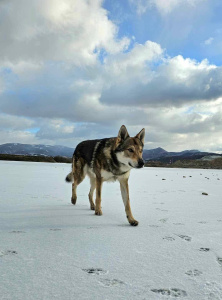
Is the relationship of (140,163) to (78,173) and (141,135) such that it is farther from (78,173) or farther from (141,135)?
(78,173)

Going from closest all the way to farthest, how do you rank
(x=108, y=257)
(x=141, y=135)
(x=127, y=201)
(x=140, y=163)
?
(x=108, y=257) → (x=127, y=201) → (x=140, y=163) → (x=141, y=135)

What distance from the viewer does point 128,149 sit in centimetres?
438

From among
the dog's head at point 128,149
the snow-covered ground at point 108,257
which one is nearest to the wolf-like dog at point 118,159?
the dog's head at point 128,149

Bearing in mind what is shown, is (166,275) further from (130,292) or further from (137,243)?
(137,243)

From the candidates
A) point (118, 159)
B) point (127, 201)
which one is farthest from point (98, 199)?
point (118, 159)

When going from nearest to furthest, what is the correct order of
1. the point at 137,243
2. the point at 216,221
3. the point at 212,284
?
the point at 212,284
the point at 137,243
the point at 216,221

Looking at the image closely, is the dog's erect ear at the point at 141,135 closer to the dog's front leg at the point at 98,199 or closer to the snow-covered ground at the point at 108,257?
the dog's front leg at the point at 98,199

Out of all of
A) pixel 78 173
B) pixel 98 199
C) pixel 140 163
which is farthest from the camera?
pixel 78 173

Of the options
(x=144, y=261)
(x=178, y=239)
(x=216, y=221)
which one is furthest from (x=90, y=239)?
(x=216, y=221)

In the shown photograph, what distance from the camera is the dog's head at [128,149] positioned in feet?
14.0

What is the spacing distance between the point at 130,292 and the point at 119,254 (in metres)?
0.72

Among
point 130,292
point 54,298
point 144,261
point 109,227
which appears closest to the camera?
point 54,298

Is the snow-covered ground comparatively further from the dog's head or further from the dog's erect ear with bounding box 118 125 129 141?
the dog's erect ear with bounding box 118 125 129 141

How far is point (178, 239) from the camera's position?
2.93 metres
